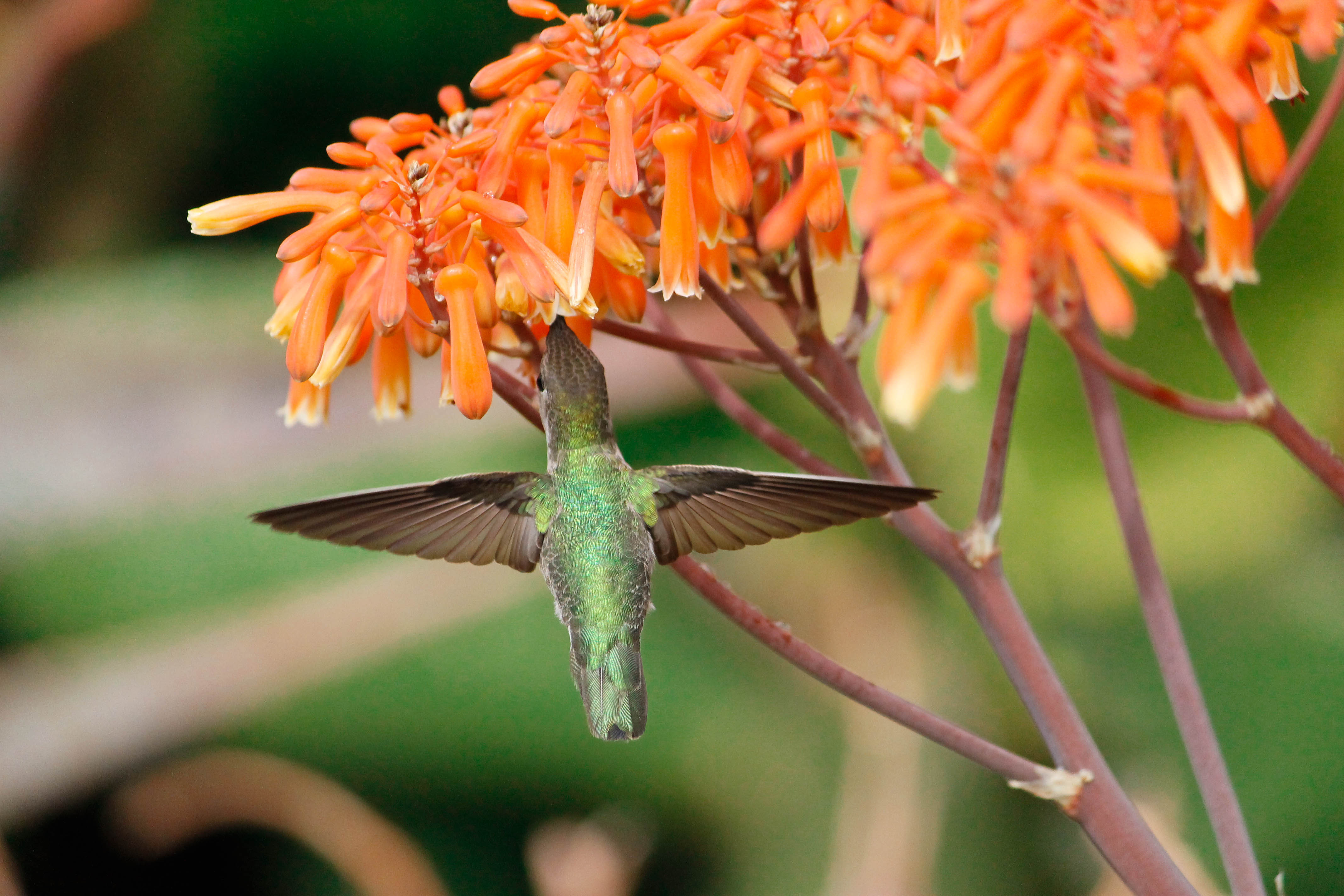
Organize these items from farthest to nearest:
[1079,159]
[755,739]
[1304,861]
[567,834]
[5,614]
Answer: [5,614] < [755,739] < [567,834] < [1304,861] < [1079,159]

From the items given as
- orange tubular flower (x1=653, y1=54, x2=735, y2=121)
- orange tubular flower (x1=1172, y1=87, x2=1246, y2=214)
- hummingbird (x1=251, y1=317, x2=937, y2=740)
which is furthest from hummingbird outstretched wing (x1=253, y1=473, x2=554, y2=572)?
orange tubular flower (x1=1172, y1=87, x2=1246, y2=214)

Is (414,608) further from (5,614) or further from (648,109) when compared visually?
(648,109)

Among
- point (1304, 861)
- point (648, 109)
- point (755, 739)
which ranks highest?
point (648, 109)

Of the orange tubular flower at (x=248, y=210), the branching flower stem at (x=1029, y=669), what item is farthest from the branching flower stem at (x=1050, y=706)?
the orange tubular flower at (x=248, y=210)

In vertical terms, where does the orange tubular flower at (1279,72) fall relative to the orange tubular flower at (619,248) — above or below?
above

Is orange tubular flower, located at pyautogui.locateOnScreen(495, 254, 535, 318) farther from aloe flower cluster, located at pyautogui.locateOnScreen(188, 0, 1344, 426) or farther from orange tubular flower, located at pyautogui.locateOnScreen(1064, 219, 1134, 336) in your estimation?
orange tubular flower, located at pyautogui.locateOnScreen(1064, 219, 1134, 336)

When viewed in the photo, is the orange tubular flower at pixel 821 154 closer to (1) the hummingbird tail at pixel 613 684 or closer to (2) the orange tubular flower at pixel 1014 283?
(2) the orange tubular flower at pixel 1014 283

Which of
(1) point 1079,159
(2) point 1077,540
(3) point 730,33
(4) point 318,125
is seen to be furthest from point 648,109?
(4) point 318,125

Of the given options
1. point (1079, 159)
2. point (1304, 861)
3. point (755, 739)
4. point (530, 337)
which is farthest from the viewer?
point (755, 739)
